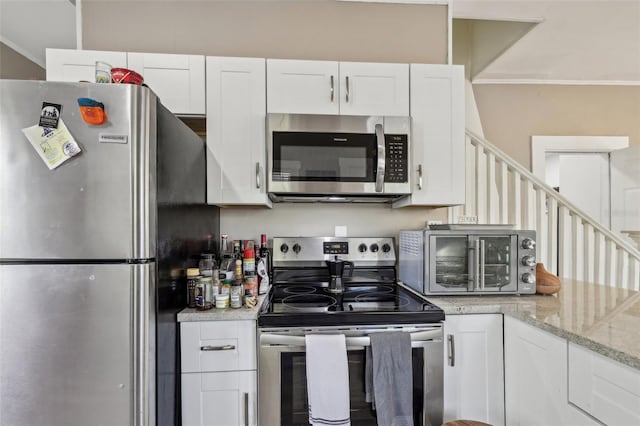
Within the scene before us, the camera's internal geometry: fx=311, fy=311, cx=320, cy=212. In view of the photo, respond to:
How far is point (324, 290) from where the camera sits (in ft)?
5.99

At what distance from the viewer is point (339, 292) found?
1.77 meters

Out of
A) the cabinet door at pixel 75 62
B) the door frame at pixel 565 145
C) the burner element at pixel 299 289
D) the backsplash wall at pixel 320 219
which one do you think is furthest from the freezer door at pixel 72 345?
the door frame at pixel 565 145

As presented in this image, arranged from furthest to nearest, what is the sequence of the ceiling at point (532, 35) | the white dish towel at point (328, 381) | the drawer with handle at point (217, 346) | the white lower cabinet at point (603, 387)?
the ceiling at point (532, 35), the drawer with handle at point (217, 346), the white dish towel at point (328, 381), the white lower cabinet at point (603, 387)

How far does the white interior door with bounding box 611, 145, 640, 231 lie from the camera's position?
2727 mm

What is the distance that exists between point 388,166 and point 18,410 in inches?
70.8

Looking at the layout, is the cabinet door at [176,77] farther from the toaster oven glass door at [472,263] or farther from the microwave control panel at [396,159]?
the toaster oven glass door at [472,263]

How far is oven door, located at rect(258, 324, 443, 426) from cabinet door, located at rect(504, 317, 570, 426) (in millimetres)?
324

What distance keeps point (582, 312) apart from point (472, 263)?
1.53ft

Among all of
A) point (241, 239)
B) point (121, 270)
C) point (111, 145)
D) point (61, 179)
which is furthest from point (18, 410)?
point (241, 239)

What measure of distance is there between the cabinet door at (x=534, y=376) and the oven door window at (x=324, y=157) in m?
0.99

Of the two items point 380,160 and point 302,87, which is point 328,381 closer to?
point 380,160

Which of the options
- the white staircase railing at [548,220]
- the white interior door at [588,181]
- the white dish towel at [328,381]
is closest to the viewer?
the white dish towel at [328,381]

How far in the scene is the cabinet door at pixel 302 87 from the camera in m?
1.70

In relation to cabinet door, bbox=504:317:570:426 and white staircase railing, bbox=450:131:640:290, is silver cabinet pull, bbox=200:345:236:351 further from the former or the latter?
white staircase railing, bbox=450:131:640:290
